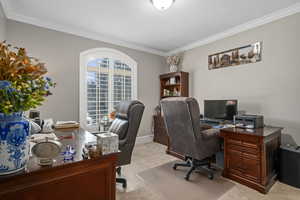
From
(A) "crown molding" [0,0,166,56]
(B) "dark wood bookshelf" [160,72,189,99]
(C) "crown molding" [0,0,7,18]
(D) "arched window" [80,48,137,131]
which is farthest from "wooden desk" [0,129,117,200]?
(B) "dark wood bookshelf" [160,72,189,99]

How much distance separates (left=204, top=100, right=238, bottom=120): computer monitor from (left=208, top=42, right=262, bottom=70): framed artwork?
84cm

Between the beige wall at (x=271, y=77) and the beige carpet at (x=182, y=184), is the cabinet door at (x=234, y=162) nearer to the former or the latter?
the beige carpet at (x=182, y=184)

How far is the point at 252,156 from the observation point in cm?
195

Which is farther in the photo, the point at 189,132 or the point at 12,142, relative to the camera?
the point at 189,132

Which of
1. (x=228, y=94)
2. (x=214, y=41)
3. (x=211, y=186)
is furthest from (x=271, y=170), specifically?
(x=214, y=41)

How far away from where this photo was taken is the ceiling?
2.25m

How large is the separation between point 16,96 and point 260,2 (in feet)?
10.1

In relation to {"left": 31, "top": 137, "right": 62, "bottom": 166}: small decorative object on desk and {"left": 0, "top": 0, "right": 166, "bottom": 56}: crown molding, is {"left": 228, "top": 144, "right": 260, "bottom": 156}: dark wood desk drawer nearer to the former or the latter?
{"left": 31, "top": 137, "right": 62, "bottom": 166}: small decorative object on desk

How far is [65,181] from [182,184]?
173 cm

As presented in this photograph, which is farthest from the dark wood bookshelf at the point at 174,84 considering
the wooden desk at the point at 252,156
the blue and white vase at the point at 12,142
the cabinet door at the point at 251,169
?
the blue and white vase at the point at 12,142

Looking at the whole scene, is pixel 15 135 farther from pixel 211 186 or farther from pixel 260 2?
pixel 260 2

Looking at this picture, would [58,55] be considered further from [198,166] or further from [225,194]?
[225,194]

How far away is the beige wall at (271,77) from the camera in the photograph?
2.31 m

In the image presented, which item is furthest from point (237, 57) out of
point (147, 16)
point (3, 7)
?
point (3, 7)
